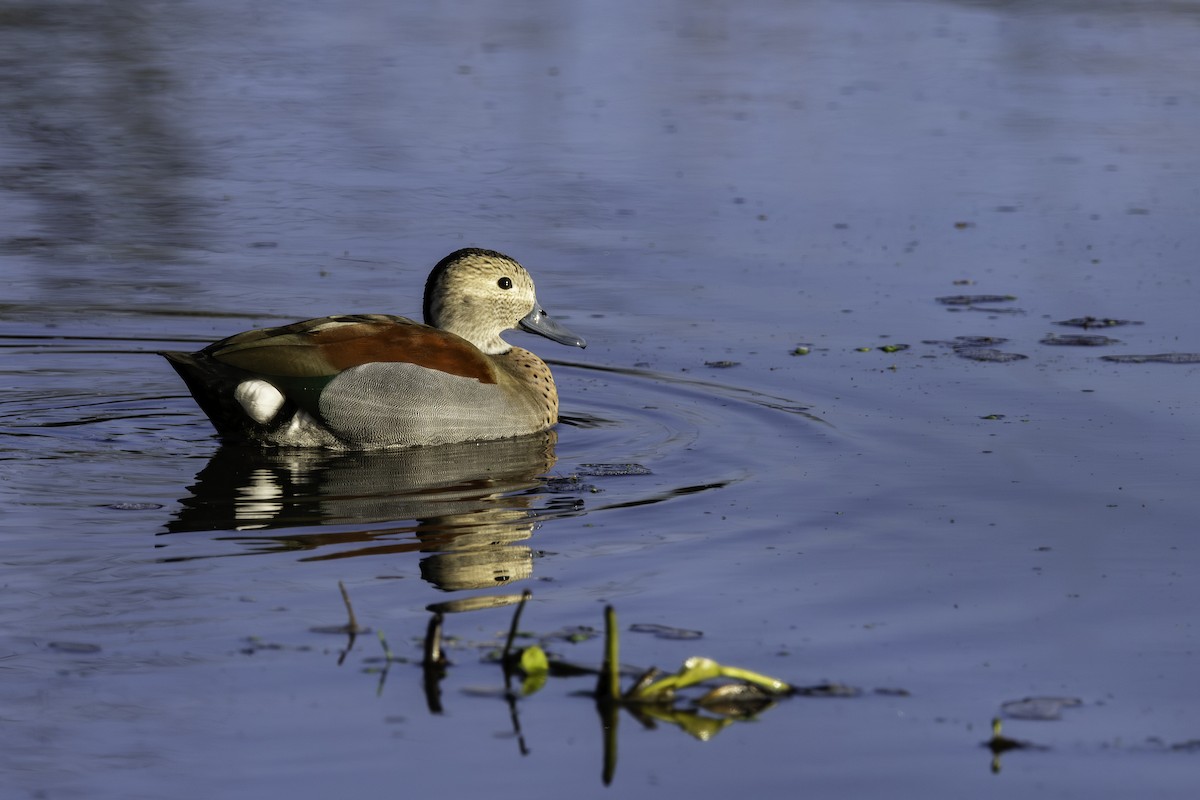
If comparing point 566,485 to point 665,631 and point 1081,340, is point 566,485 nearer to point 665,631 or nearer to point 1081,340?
point 665,631

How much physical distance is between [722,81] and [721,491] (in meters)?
12.2

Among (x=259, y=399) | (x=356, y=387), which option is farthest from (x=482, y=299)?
(x=259, y=399)

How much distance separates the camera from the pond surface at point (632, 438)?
4785 millimetres

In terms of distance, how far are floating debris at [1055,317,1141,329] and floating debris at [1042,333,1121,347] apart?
0.22 m

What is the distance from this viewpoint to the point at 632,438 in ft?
28.3

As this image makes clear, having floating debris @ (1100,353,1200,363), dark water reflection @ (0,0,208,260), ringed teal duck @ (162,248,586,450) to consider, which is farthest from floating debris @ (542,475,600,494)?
dark water reflection @ (0,0,208,260)

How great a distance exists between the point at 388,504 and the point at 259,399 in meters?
1.37

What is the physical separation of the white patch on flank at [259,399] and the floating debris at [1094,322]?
455 centimetres

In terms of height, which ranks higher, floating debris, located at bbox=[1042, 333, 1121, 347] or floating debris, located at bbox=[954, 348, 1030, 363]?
floating debris, located at bbox=[1042, 333, 1121, 347]

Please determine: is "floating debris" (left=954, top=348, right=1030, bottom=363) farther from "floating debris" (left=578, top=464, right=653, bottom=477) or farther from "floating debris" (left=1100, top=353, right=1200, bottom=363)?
"floating debris" (left=578, top=464, right=653, bottom=477)

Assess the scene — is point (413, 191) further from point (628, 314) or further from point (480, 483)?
point (480, 483)

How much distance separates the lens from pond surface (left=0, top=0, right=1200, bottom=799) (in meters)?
4.79

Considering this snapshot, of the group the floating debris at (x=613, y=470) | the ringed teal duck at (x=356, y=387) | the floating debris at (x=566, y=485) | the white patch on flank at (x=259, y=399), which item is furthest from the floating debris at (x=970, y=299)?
the white patch on flank at (x=259, y=399)

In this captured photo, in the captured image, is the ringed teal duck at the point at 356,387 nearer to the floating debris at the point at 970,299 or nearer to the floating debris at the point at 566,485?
the floating debris at the point at 566,485
